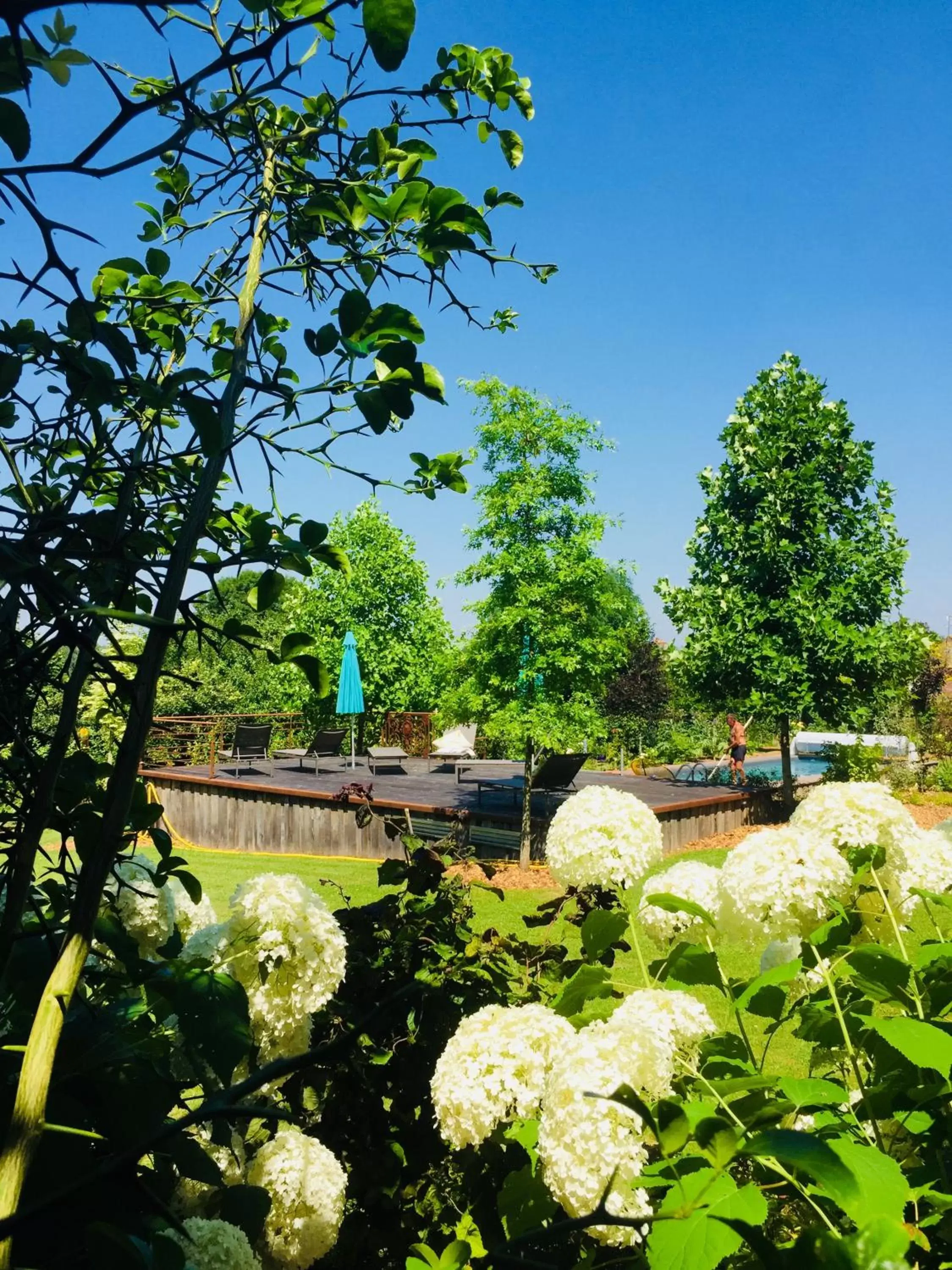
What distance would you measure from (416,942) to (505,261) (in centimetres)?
171

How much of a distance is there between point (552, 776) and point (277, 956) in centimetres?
1068

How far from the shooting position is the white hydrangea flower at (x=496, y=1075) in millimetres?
1373

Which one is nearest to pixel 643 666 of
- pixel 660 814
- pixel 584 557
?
pixel 660 814

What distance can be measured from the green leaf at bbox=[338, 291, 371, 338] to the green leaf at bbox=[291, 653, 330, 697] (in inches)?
12.4

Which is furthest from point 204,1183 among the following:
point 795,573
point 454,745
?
point 454,745

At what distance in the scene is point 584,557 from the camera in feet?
34.7

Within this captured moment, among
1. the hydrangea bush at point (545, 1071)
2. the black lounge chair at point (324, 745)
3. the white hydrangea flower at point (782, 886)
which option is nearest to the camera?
the hydrangea bush at point (545, 1071)

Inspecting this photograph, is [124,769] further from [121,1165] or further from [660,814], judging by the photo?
[660,814]

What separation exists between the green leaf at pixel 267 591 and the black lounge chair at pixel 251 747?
15358mm

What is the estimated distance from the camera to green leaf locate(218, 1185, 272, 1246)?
1105 millimetres

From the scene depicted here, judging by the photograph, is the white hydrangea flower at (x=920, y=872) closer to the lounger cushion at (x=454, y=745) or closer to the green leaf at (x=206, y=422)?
the green leaf at (x=206, y=422)

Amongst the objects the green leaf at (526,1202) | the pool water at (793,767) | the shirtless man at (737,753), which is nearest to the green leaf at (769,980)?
the green leaf at (526,1202)

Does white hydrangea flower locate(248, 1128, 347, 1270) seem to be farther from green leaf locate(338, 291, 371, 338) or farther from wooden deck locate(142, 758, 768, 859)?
wooden deck locate(142, 758, 768, 859)

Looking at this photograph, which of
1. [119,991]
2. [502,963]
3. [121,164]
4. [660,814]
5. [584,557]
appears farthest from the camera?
[660,814]
